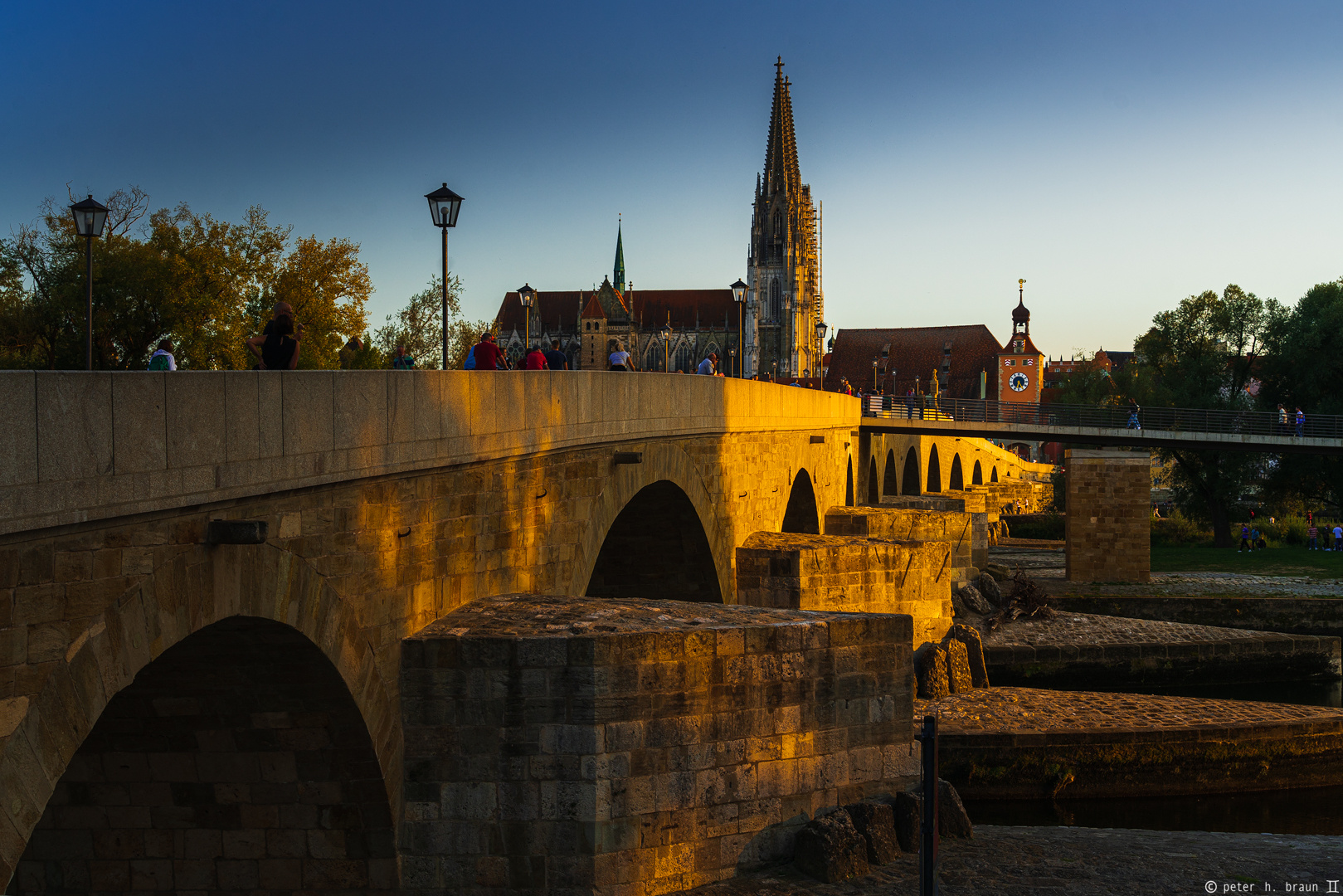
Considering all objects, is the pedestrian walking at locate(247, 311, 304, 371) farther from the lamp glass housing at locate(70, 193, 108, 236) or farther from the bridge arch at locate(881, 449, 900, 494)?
the bridge arch at locate(881, 449, 900, 494)

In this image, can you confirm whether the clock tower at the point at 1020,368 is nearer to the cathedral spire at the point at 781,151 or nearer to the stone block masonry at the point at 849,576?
the cathedral spire at the point at 781,151

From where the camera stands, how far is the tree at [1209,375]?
135ft

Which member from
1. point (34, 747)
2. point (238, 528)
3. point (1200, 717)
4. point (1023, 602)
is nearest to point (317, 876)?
point (238, 528)

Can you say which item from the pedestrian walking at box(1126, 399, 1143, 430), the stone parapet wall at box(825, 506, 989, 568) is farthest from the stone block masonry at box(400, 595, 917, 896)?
the pedestrian walking at box(1126, 399, 1143, 430)

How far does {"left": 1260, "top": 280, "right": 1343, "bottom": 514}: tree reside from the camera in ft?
132

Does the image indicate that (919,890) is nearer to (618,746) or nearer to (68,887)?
(618,746)

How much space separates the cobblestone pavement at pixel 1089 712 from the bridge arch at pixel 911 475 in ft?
94.9

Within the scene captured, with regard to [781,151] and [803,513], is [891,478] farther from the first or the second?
[781,151]

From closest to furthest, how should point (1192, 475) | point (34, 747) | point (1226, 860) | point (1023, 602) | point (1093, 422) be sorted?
1. point (34, 747)
2. point (1226, 860)
3. point (1023, 602)
4. point (1192, 475)
5. point (1093, 422)

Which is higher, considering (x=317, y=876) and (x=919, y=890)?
(x=317, y=876)

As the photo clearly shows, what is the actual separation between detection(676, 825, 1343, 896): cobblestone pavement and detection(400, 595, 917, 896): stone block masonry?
0.55 meters

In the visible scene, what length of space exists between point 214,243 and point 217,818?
26200 mm

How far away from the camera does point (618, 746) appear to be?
333 inches

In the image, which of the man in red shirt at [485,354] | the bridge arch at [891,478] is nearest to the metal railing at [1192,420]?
the bridge arch at [891,478]
